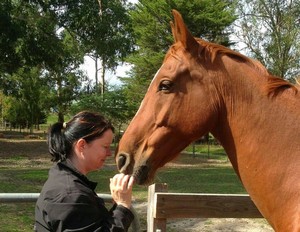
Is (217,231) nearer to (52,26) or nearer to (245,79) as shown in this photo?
(245,79)

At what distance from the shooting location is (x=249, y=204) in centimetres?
409

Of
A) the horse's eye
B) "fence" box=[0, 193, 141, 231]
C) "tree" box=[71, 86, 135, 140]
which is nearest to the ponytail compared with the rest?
the horse's eye

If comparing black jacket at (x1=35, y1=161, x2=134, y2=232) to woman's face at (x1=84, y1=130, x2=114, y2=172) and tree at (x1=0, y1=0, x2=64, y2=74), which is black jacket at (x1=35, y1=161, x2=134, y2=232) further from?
tree at (x1=0, y1=0, x2=64, y2=74)

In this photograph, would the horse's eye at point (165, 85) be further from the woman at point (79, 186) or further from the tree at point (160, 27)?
the tree at point (160, 27)

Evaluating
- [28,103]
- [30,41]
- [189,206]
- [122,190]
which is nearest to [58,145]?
[122,190]

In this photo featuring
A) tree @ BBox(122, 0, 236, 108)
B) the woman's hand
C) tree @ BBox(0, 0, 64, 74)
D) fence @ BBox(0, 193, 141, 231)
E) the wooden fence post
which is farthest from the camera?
tree @ BBox(122, 0, 236, 108)

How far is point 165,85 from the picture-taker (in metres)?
2.31

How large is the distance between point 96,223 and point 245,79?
1.07 m

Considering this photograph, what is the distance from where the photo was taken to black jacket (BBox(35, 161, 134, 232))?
1.73m

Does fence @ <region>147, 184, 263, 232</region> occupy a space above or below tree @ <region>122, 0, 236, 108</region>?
below

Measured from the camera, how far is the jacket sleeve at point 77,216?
5.66ft

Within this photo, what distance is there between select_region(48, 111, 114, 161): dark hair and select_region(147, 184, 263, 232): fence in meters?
1.88

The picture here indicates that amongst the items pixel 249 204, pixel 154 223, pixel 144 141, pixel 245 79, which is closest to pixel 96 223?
pixel 144 141

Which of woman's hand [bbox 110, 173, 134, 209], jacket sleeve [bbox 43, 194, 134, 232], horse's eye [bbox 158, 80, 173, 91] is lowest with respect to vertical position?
jacket sleeve [bbox 43, 194, 134, 232]
